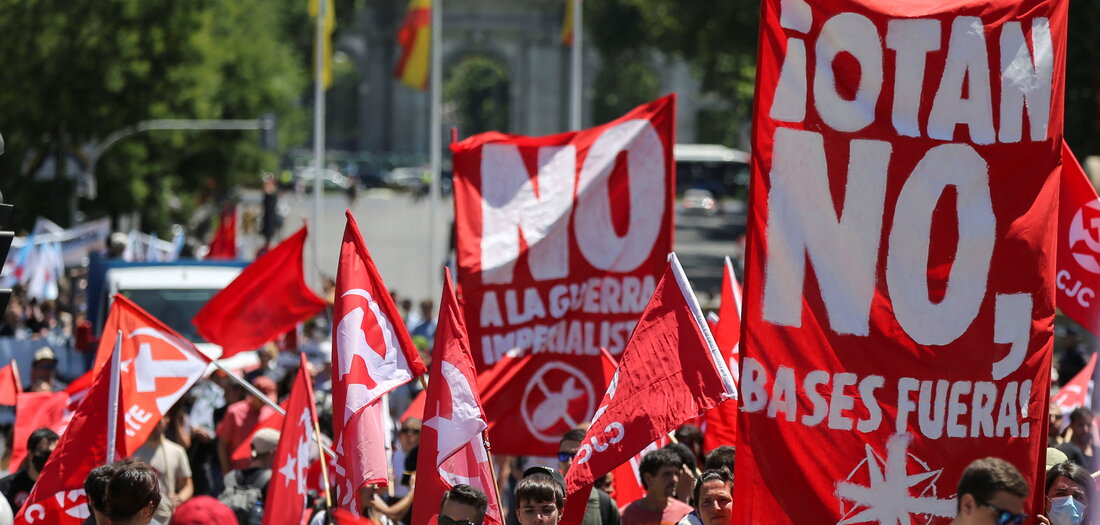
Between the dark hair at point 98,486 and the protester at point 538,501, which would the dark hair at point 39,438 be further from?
the protester at point 538,501

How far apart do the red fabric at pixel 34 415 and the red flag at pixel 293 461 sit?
7.38ft

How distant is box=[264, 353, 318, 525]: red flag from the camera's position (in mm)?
6758

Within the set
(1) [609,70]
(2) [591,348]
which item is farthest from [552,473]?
(1) [609,70]

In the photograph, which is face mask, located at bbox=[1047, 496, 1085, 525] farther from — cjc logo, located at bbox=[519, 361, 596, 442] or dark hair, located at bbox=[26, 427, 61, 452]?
dark hair, located at bbox=[26, 427, 61, 452]

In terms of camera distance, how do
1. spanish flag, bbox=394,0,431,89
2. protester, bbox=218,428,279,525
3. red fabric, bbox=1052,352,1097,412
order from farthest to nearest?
spanish flag, bbox=394,0,431,89
red fabric, bbox=1052,352,1097,412
protester, bbox=218,428,279,525

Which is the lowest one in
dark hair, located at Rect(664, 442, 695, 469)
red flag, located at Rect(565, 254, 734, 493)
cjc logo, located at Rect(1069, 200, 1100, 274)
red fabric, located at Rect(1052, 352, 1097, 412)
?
red fabric, located at Rect(1052, 352, 1097, 412)

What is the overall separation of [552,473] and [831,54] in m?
1.91

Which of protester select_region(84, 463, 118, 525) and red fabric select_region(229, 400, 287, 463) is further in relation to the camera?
red fabric select_region(229, 400, 287, 463)

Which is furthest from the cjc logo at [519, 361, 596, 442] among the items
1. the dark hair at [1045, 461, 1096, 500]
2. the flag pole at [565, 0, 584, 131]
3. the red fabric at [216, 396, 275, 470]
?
the flag pole at [565, 0, 584, 131]

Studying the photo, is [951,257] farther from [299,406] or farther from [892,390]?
[299,406]

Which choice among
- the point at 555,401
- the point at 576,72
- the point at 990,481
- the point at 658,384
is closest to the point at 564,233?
the point at 555,401

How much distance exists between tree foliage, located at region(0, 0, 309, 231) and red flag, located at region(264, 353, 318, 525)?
24889 mm

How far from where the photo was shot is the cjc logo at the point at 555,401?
28.3ft

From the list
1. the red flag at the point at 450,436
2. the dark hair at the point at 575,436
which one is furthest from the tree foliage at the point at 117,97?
the red flag at the point at 450,436
